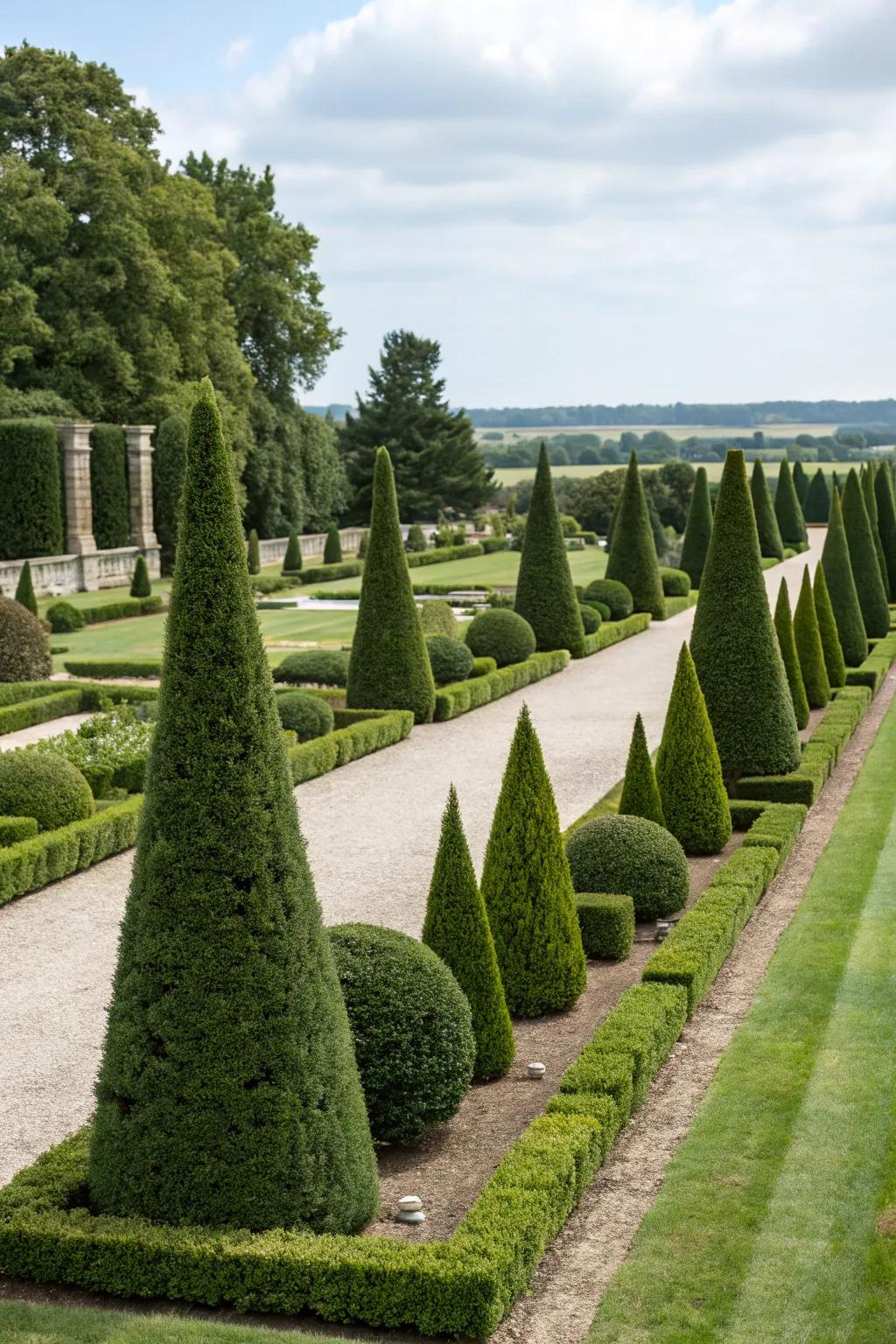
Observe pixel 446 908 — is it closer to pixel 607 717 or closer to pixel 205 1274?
pixel 205 1274

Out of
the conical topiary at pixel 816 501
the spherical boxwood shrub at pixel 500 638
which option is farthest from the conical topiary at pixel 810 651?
the conical topiary at pixel 816 501

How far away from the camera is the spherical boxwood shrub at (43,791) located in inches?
599

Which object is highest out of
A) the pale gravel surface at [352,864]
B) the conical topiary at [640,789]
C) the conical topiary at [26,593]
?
the conical topiary at [26,593]

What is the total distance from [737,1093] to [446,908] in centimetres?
207

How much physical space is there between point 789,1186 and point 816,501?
200ft

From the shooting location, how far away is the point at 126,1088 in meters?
6.80

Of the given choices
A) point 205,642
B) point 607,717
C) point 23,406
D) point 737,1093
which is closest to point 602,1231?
point 737,1093

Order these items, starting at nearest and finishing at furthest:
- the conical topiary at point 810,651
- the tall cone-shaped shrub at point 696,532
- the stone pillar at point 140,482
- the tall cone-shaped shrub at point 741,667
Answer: the tall cone-shaped shrub at point 741,667 < the conical topiary at point 810,651 < the tall cone-shaped shrub at point 696,532 < the stone pillar at point 140,482

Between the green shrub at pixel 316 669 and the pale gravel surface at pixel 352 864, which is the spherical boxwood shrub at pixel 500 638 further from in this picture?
the green shrub at pixel 316 669

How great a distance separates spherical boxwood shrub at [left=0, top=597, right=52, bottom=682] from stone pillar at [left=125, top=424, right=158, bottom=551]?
1855 cm

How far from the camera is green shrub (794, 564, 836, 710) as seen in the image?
22.9 meters

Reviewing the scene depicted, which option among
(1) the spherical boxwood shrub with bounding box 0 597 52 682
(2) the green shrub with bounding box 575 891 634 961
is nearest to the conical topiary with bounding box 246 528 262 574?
(1) the spherical boxwood shrub with bounding box 0 597 52 682

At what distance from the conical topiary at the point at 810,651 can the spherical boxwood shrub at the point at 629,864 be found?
34.6 feet

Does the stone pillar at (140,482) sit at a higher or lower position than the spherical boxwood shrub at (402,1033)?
higher
